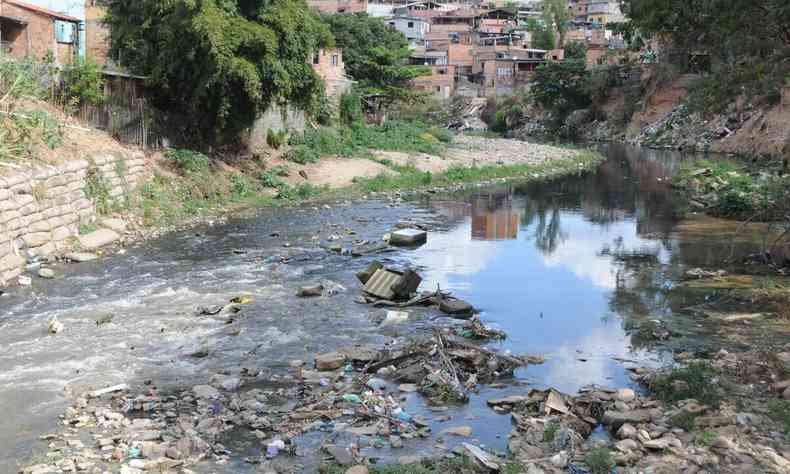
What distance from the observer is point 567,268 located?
1572cm

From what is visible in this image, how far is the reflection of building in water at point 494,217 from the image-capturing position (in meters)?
19.5

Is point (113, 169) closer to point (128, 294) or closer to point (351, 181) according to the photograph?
point (128, 294)

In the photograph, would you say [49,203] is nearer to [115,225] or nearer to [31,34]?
[115,225]

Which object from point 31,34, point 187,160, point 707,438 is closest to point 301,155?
point 187,160

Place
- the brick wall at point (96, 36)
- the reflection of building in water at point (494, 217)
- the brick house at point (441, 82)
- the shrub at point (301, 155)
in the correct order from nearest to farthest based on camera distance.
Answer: the reflection of building in water at point (494, 217), the brick wall at point (96, 36), the shrub at point (301, 155), the brick house at point (441, 82)

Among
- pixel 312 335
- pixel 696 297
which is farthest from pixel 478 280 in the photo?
pixel 312 335

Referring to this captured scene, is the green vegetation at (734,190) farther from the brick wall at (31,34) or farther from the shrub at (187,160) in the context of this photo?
the brick wall at (31,34)

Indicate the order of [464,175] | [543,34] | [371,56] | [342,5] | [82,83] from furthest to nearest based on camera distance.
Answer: [342,5] → [543,34] → [371,56] → [464,175] → [82,83]

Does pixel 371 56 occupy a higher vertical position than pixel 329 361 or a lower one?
higher

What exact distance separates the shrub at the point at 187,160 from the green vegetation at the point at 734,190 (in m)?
13.7

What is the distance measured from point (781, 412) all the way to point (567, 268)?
26.7 ft

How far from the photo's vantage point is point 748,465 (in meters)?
6.65

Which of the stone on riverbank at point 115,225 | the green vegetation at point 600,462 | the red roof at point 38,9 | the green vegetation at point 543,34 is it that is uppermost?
the green vegetation at point 543,34

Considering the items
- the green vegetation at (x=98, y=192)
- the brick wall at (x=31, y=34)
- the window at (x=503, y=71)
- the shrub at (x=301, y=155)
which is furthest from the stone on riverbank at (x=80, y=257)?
the window at (x=503, y=71)
